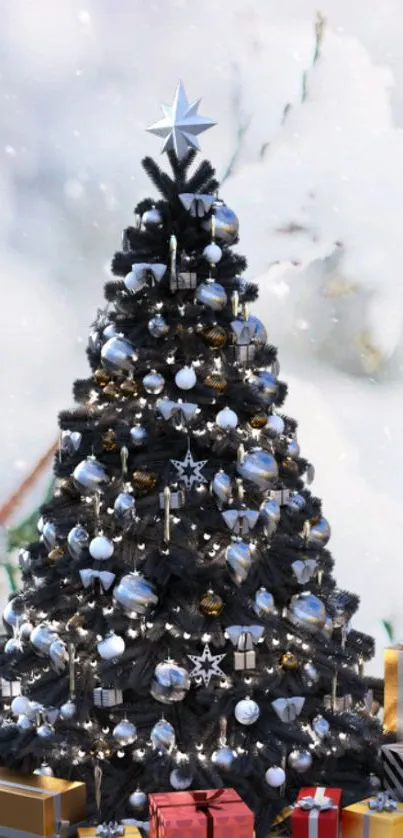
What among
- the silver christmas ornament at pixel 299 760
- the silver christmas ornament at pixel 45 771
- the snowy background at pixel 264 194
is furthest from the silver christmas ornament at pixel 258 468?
the snowy background at pixel 264 194

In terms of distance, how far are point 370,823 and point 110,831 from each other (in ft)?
2.28

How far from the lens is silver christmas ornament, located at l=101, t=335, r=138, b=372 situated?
3.04m

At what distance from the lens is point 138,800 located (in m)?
2.91

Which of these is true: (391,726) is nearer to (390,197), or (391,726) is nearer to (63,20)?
(390,197)

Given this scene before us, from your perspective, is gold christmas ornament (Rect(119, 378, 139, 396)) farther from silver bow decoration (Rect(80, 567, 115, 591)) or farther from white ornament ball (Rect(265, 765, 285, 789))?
white ornament ball (Rect(265, 765, 285, 789))

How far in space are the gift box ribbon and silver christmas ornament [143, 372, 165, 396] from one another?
118cm

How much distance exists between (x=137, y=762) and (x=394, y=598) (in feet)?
10.5

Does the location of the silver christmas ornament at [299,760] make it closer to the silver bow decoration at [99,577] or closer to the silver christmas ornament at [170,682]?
the silver christmas ornament at [170,682]

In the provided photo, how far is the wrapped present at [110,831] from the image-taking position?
2.64 metres

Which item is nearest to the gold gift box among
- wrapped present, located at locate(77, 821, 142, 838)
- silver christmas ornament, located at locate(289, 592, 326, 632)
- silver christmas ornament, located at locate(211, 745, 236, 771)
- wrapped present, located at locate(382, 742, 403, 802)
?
wrapped present, located at locate(77, 821, 142, 838)

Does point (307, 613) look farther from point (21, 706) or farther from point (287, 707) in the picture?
point (21, 706)

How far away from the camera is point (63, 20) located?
5.80 meters

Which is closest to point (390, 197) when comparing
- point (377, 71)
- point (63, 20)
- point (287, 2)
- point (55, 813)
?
point (377, 71)

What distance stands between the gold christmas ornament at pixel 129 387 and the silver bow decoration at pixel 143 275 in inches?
10.6
